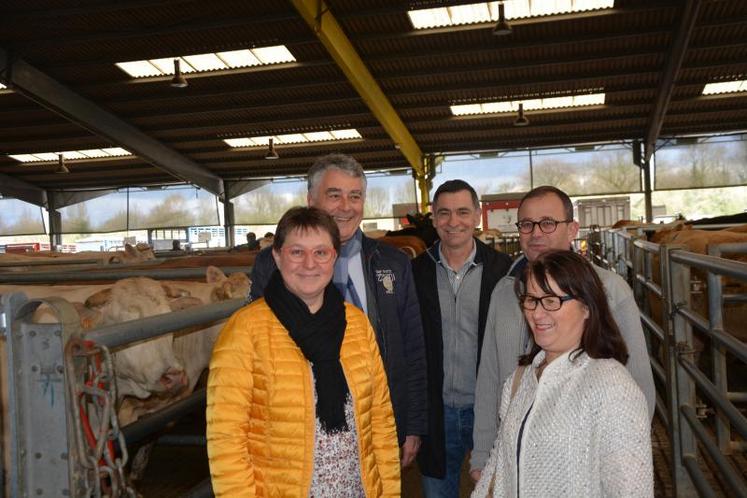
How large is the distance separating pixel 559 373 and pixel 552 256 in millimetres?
326

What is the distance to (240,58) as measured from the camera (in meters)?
14.9

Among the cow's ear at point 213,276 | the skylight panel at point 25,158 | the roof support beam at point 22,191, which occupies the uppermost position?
the skylight panel at point 25,158

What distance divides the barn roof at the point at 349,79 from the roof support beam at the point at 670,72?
0.05m

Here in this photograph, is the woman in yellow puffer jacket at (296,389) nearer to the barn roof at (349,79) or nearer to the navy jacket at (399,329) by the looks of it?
the navy jacket at (399,329)

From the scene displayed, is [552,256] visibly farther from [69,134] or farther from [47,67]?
[69,134]

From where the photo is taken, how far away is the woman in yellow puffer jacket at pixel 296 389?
6.18ft

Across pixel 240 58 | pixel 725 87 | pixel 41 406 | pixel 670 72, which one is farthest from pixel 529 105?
pixel 41 406

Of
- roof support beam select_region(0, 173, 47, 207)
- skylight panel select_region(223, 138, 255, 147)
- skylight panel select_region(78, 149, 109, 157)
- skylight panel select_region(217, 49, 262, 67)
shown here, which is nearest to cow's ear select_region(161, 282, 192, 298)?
skylight panel select_region(217, 49, 262, 67)

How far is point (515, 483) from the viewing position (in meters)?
1.80

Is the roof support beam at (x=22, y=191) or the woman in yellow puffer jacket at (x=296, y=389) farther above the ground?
the roof support beam at (x=22, y=191)

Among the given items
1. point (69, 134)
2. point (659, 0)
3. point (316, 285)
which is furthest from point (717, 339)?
point (69, 134)

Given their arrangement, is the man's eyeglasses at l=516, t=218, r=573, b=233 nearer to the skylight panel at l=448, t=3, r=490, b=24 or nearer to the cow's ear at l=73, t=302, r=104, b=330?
the cow's ear at l=73, t=302, r=104, b=330

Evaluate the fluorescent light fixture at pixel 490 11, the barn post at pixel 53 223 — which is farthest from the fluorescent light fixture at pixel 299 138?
the barn post at pixel 53 223

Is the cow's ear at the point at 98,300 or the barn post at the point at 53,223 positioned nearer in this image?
the cow's ear at the point at 98,300
